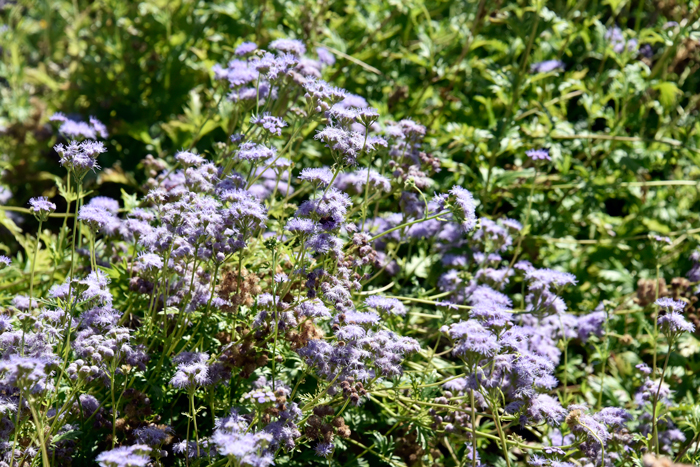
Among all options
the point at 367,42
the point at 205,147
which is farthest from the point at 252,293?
the point at 367,42

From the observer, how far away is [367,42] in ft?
18.1

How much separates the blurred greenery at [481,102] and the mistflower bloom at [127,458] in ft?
9.64

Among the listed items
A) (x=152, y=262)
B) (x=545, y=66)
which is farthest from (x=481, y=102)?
(x=152, y=262)

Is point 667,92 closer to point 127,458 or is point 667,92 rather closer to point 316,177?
point 316,177

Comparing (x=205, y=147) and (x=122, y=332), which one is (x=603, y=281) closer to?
(x=205, y=147)

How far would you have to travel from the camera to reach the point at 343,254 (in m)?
2.96

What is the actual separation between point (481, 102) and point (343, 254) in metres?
2.89

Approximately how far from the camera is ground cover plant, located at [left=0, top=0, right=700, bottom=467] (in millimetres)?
2775

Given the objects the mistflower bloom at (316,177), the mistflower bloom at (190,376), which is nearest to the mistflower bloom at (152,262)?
the mistflower bloom at (190,376)

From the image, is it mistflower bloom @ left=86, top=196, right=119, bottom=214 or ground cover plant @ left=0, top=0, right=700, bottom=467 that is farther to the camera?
mistflower bloom @ left=86, top=196, right=119, bottom=214

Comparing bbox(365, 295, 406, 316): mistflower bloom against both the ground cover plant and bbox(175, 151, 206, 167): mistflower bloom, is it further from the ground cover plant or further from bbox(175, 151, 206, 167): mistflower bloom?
bbox(175, 151, 206, 167): mistflower bloom

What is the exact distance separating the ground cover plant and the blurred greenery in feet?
0.11

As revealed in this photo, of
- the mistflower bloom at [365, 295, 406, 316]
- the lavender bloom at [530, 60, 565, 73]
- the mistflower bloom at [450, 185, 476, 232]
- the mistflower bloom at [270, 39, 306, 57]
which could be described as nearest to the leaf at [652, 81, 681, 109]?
the lavender bloom at [530, 60, 565, 73]

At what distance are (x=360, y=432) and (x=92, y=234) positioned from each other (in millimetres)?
1696
